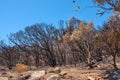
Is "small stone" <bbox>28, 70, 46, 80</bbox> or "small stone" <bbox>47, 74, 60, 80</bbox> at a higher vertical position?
"small stone" <bbox>28, 70, 46, 80</bbox>

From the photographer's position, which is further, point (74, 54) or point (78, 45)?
point (74, 54)

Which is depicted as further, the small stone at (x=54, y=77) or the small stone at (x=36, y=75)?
the small stone at (x=36, y=75)

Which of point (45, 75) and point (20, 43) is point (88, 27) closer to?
point (45, 75)

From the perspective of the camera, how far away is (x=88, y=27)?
49.6 metres

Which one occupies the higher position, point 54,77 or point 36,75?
point 36,75

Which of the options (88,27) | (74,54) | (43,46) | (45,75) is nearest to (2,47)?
(43,46)

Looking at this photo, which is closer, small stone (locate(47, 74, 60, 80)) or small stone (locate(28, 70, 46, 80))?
small stone (locate(47, 74, 60, 80))

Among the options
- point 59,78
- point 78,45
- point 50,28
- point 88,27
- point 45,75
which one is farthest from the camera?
point 50,28

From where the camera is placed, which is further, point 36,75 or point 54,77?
point 36,75

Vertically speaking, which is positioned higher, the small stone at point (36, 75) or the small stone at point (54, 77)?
the small stone at point (36, 75)

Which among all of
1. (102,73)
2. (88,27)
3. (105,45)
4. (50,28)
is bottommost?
(102,73)

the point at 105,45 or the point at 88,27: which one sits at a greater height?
the point at 88,27

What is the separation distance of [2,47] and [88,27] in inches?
1444

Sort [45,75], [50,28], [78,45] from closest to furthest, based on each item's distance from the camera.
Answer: [45,75] → [78,45] → [50,28]
